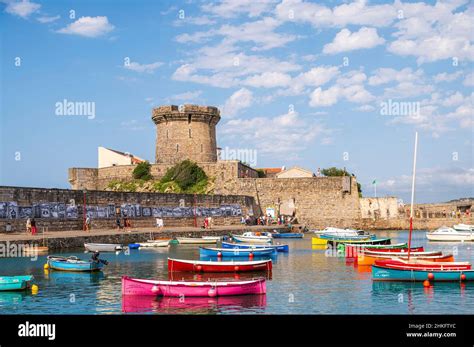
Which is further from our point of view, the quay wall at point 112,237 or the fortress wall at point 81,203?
the fortress wall at point 81,203

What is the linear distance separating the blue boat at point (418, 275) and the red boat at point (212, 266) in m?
3.83

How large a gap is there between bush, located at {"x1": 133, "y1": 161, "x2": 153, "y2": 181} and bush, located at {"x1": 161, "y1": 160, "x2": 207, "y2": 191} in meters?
1.80

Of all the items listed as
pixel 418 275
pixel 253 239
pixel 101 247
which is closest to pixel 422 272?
pixel 418 275

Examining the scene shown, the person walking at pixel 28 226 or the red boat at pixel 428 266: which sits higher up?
the person walking at pixel 28 226

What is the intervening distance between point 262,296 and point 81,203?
60.9 ft

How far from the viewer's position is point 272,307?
47.6 feet

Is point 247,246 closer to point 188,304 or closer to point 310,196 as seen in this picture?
point 188,304

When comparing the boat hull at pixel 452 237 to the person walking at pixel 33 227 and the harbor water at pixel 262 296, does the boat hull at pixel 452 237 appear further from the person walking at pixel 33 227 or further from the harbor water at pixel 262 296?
the person walking at pixel 33 227

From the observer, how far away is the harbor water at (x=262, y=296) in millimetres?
14258

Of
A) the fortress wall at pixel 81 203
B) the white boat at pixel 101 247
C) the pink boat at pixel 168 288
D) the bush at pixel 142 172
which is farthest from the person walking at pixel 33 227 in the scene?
the bush at pixel 142 172

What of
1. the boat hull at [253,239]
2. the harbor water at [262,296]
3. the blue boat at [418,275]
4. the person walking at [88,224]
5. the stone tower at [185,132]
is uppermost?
the stone tower at [185,132]
